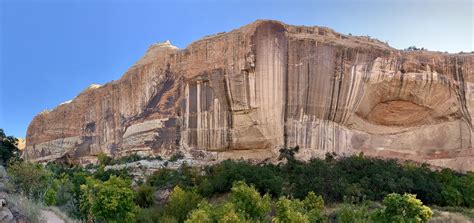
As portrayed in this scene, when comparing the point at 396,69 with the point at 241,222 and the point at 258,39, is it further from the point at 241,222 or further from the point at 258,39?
the point at 241,222

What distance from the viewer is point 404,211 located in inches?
663

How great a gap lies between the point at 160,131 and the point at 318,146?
515 inches

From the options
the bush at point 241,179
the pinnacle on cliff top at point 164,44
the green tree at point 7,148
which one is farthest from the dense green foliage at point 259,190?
the pinnacle on cliff top at point 164,44

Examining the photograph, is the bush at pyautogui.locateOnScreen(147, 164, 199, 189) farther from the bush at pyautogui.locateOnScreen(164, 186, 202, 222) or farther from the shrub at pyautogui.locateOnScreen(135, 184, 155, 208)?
the bush at pyautogui.locateOnScreen(164, 186, 202, 222)

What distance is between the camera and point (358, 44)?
37.1m

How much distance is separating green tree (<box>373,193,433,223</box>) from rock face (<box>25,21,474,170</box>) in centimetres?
1716

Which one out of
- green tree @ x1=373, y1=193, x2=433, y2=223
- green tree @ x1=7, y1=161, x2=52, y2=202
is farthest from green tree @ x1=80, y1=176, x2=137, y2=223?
green tree @ x1=373, y1=193, x2=433, y2=223

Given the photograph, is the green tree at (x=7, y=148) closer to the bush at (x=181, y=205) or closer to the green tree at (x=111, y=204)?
the bush at (x=181, y=205)

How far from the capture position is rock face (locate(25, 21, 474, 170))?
114 feet

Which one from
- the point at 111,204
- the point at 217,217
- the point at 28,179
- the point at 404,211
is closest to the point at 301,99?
the point at 404,211

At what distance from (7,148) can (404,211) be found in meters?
32.5

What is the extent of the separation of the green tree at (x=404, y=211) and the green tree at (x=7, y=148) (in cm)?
2907

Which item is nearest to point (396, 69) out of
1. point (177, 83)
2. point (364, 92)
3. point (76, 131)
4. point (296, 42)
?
point (364, 92)

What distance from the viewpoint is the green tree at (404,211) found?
1666cm
